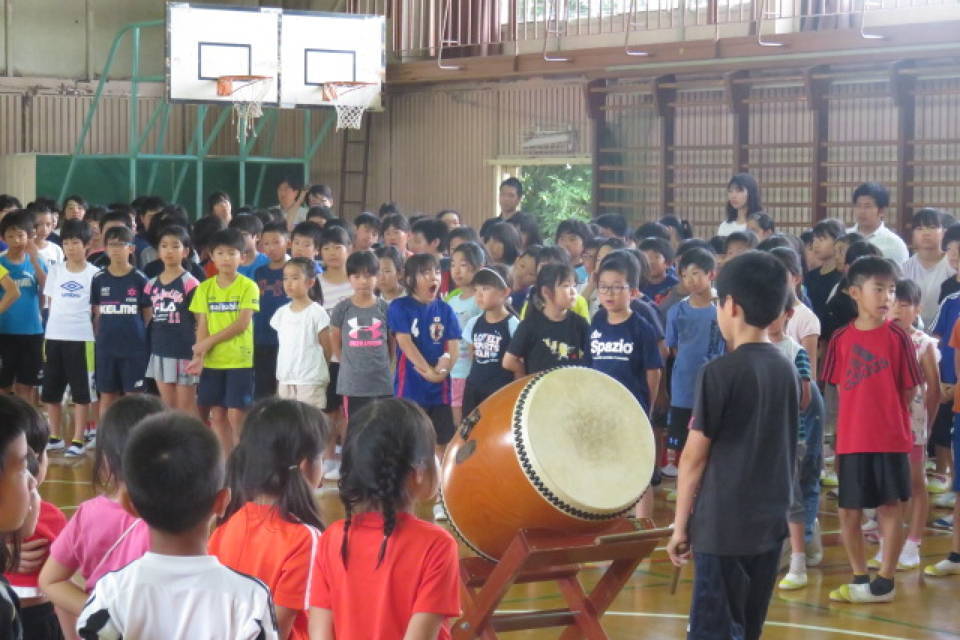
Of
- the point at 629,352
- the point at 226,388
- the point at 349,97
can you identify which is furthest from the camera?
the point at 349,97

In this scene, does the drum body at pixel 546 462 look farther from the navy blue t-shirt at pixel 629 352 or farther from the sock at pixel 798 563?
the navy blue t-shirt at pixel 629 352

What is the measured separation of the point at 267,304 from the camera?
7.97 metres

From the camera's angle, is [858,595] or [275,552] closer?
[275,552]

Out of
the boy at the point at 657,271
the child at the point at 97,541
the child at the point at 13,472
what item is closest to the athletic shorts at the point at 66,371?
the boy at the point at 657,271

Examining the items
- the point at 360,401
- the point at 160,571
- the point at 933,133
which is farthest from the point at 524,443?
the point at 933,133

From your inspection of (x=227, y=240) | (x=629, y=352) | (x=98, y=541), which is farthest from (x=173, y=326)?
(x=98, y=541)

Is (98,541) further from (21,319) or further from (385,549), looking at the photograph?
(21,319)

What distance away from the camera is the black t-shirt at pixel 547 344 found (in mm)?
6215

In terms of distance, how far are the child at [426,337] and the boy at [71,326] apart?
7.64 ft

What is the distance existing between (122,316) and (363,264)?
185 cm

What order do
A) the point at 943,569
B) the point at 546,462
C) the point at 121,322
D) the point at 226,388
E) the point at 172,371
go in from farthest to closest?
1. the point at 121,322
2. the point at 172,371
3. the point at 226,388
4. the point at 943,569
5. the point at 546,462

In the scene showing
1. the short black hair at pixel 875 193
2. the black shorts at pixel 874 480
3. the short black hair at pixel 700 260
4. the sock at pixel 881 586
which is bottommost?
the sock at pixel 881 586

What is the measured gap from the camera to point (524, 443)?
13.3ft

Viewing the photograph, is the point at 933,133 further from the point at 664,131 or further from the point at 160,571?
the point at 160,571
